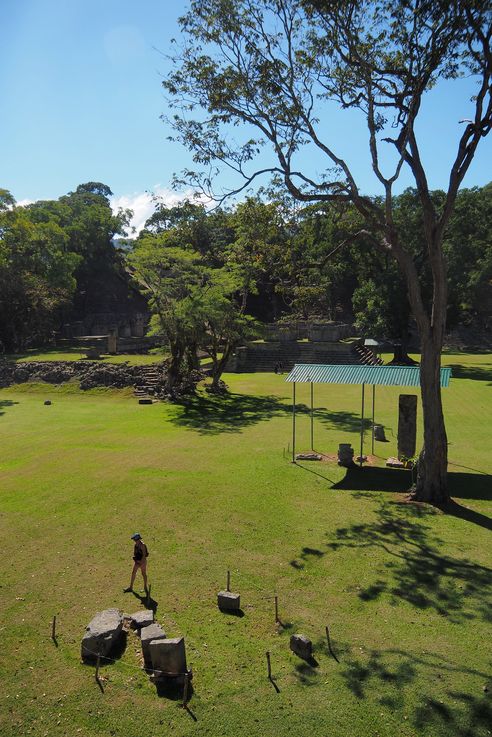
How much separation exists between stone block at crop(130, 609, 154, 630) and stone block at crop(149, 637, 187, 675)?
3.53 feet

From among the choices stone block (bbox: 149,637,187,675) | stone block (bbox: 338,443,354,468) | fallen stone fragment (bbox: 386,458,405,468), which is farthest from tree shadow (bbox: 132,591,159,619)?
fallen stone fragment (bbox: 386,458,405,468)

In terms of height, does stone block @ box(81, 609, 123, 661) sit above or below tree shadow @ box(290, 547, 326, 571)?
above

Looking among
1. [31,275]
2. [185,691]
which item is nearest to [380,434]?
[185,691]

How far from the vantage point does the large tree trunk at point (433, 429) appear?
1441cm

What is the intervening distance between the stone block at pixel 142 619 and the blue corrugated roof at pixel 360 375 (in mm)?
10601

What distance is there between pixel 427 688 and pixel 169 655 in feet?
11.9

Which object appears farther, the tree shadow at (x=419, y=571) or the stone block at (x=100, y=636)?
the tree shadow at (x=419, y=571)

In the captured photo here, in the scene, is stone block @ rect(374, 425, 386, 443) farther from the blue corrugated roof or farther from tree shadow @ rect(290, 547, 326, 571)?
tree shadow @ rect(290, 547, 326, 571)

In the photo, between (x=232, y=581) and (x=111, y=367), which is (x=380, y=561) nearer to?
(x=232, y=581)

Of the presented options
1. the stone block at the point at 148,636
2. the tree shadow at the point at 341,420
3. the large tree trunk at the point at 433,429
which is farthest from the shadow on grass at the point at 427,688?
the tree shadow at the point at 341,420

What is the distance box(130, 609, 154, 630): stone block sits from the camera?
8617 millimetres

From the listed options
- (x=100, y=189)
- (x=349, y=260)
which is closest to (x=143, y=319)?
(x=349, y=260)

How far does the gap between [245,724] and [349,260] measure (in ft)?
166

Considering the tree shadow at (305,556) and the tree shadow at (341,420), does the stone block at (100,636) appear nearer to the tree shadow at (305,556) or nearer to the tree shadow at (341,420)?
the tree shadow at (305,556)
